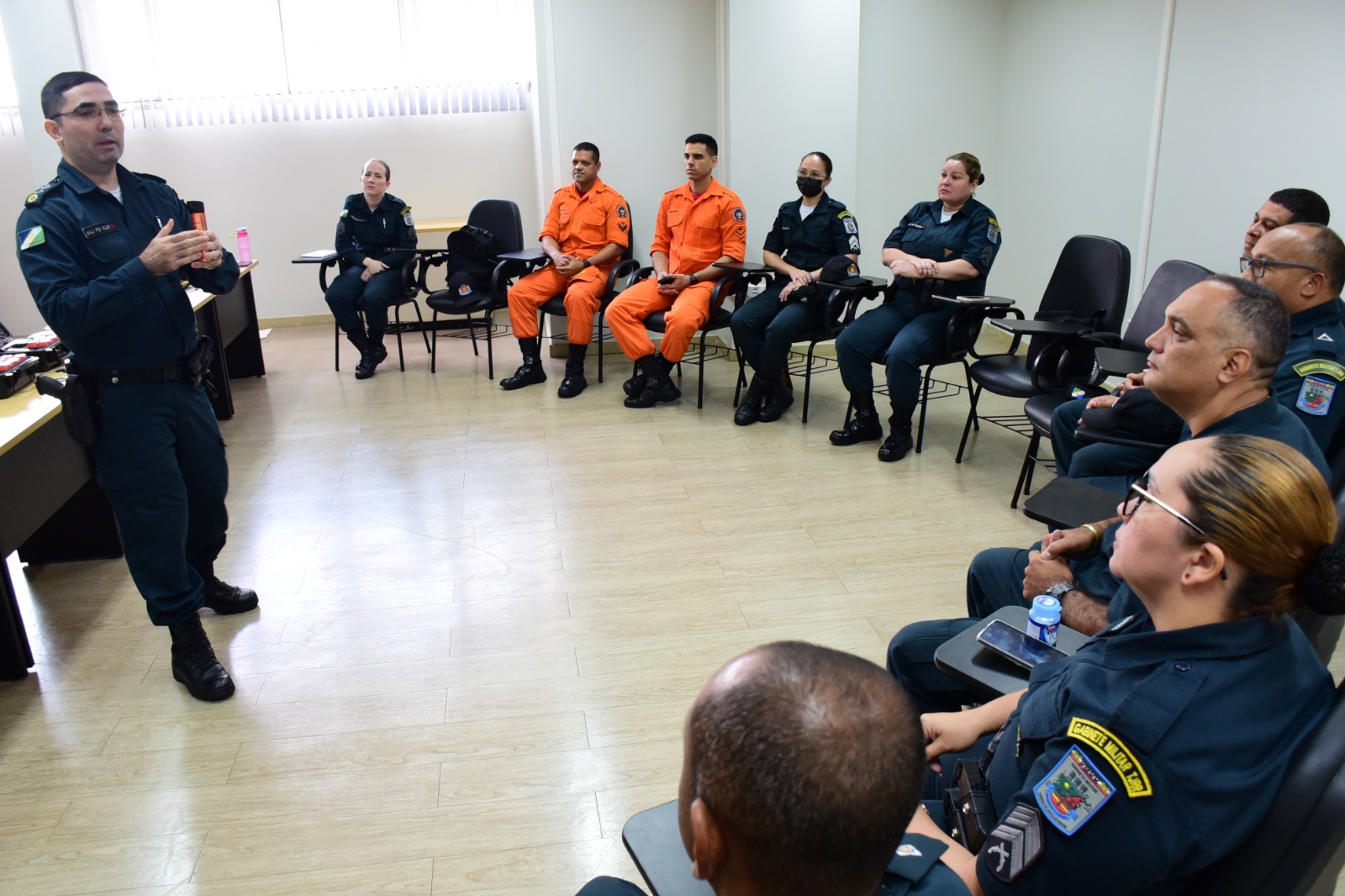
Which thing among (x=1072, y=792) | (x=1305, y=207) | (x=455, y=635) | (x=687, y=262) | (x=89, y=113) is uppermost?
(x=89, y=113)

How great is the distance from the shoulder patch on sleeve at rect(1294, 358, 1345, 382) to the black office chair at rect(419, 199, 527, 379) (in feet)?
13.3

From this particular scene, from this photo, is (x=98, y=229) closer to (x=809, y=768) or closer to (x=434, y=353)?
(x=809, y=768)

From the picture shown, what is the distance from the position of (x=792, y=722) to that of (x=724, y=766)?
Result: 0.07 metres

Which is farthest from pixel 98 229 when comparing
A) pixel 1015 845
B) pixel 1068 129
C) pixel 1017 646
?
pixel 1068 129

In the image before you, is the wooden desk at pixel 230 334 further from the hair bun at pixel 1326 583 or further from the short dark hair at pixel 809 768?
the hair bun at pixel 1326 583

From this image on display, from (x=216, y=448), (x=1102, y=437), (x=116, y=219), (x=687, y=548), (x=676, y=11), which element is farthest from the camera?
(x=676, y=11)

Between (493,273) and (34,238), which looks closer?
(34,238)

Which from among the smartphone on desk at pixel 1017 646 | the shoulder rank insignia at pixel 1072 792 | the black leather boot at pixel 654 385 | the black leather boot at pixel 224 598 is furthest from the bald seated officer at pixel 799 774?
the black leather boot at pixel 654 385

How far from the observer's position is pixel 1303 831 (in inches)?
40.7

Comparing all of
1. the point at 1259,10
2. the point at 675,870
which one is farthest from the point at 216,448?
the point at 1259,10

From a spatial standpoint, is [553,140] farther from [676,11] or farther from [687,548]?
[687,548]

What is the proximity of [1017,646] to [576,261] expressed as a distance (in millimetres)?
4333

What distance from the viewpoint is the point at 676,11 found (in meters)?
5.84

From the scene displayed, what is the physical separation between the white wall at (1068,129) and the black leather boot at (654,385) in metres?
2.38
